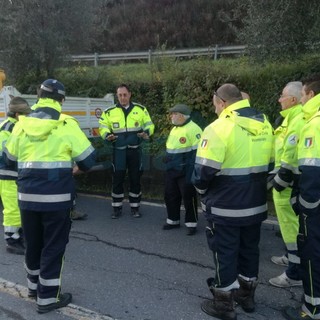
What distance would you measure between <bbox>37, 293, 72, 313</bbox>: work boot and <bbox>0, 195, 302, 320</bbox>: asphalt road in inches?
2.4

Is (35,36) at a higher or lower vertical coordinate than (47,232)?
higher

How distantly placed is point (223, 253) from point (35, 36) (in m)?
9.32

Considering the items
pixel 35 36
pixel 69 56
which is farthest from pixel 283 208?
pixel 69 56

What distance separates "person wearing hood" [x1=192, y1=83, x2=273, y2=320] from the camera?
147 inches

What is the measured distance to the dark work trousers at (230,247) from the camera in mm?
3816

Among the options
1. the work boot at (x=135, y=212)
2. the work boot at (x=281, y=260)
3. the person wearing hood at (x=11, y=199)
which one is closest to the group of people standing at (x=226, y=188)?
the work boot at (x=281, y=260)

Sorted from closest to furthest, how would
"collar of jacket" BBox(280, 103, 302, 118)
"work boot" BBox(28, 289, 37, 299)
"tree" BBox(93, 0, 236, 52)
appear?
"work boot" BBox(28, 289, 37, 299), "collar of jacket" BBox(280, 103, 302, 118), "tree" BBox(93, 0, 236, 52)

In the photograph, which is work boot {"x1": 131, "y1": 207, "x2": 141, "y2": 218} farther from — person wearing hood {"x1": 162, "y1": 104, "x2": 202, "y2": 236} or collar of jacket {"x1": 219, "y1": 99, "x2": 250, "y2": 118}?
collar of jacket {"x1": 219, "y1": 99, "x2": 250, "y2": 118}

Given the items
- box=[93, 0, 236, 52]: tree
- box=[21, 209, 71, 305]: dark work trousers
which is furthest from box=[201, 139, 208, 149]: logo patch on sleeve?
box=[93, 0, 236, 52]: tree

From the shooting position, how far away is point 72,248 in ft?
19.0

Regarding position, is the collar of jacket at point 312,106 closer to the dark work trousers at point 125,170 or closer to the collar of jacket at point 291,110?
the collar of jacket at point 291,110

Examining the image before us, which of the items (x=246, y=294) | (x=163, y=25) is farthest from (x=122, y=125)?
(x=163, y=25)

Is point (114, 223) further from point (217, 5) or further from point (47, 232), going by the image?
point (217, 5)

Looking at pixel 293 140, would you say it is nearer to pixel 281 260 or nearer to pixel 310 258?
pixel 310 258
